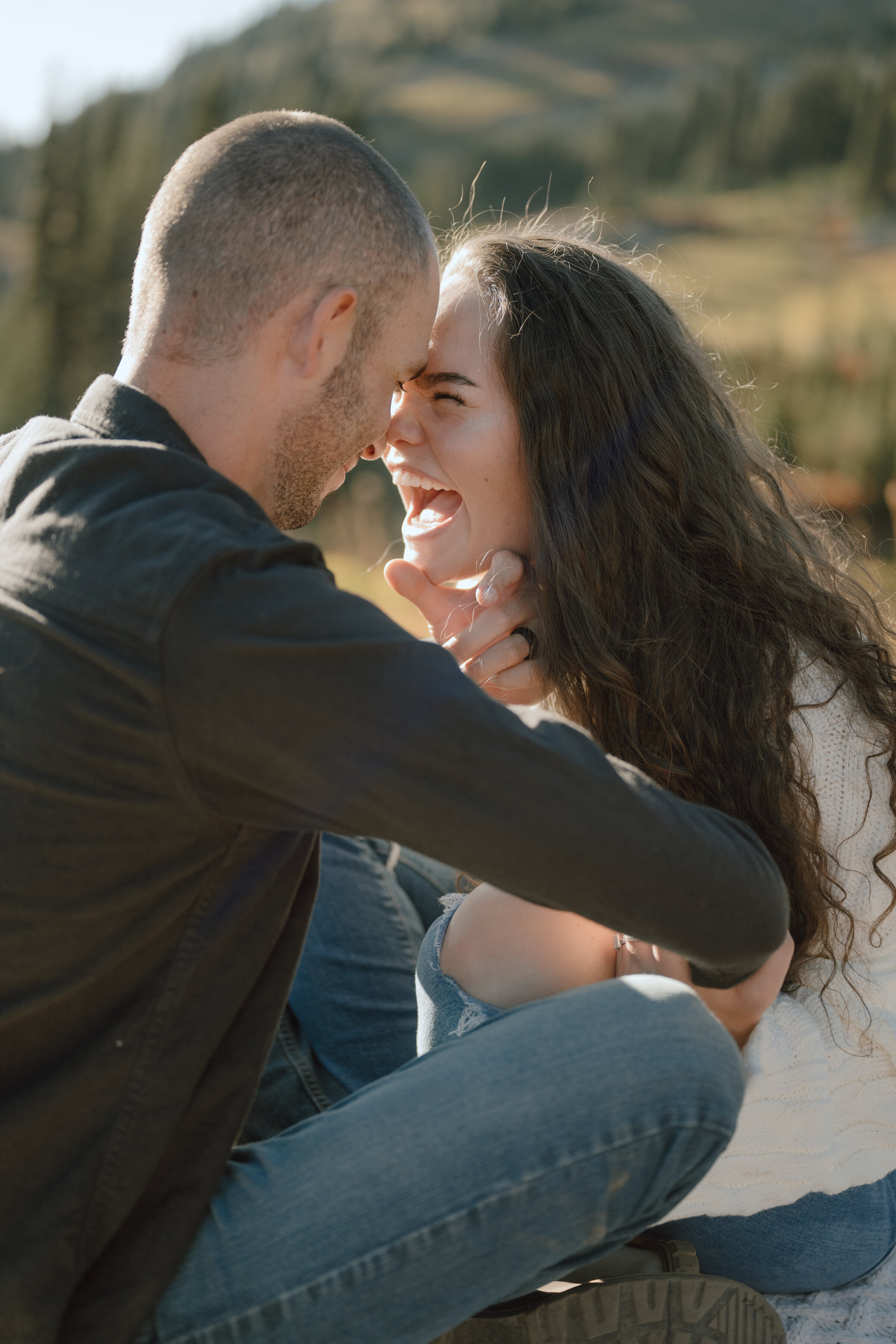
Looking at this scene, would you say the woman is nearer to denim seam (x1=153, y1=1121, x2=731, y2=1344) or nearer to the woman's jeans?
the woman's jeans

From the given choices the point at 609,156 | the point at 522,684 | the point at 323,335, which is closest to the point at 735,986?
the point at 522,684

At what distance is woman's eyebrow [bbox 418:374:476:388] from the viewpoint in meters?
2.58

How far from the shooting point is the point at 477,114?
4675 inches

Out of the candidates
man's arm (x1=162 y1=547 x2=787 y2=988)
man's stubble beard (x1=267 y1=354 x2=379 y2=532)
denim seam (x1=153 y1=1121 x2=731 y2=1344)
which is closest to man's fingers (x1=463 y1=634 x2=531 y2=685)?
man's stubble beard (x1=267 y1=354 x2=379 y2=532)

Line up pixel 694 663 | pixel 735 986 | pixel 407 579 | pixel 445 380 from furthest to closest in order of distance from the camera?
pixel 407 579
pixel 445 380
pixel 694 663
pixel 735 986

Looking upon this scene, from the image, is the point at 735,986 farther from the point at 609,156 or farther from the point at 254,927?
the point at 609,156

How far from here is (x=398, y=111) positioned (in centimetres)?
11944

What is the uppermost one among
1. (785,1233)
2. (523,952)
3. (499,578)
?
(499,578)

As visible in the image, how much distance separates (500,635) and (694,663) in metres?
0.44

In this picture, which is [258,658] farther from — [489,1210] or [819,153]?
[819,153]

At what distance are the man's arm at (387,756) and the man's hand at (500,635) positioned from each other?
101 cm

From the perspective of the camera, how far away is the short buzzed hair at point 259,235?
1.84 metres

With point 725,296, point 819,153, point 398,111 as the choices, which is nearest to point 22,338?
point 725,296

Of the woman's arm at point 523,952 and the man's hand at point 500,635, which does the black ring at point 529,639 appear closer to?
the man's hand at point 500,635
